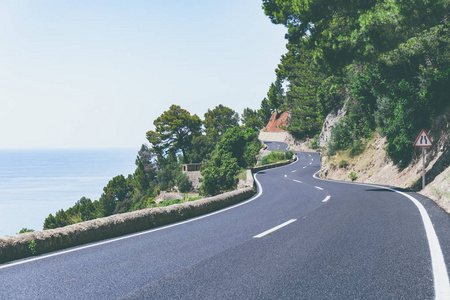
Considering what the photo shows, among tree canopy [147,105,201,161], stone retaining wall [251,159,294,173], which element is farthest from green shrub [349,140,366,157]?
tree canopy [147,105,201,161]

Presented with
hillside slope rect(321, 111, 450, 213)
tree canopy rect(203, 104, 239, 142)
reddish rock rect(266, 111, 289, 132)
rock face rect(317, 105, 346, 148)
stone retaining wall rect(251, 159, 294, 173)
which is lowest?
hillside slope rect(321, 111, 450, 213)

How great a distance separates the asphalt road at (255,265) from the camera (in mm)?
3541

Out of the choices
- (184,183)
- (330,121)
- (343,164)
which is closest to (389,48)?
(343,164)

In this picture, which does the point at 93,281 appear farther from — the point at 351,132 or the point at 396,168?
the point at 351,132

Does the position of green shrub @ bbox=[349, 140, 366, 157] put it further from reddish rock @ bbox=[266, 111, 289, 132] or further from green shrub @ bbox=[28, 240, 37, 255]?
reddish rock @ bbox=[266, 111, 289, 132]

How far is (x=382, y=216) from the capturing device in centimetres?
798

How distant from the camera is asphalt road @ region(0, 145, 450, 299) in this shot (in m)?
3.54

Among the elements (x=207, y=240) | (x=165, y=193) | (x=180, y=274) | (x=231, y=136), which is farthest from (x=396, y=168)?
(x=165, y=193)

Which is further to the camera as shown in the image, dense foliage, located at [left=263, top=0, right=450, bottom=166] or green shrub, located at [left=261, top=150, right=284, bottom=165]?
green shrub, located at [left=261, top=150, right=284, bottom=165]

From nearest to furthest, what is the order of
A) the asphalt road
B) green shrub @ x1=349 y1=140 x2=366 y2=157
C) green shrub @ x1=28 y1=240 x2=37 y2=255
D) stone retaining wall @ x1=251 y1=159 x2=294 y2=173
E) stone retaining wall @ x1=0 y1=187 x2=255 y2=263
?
1. the asphalt road
2. stone retaining wall @ x1=0 y1=187 x2=255 y2=263
3. green shrub @ x1=28 y1=240 x2=37 y2=255
4. green shrub @ x1=349 y1=140 x2=366 y2=157
5. stone retaining wall @ x1=251 y1=159 x2=294 y2=173

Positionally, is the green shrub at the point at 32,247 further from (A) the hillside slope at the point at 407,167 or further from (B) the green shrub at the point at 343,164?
(B) the green shrub at the point at 343,164

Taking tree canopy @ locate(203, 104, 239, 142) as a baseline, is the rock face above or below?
below

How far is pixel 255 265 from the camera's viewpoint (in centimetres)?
445

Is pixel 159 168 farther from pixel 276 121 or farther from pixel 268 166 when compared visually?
pixel 276 121
